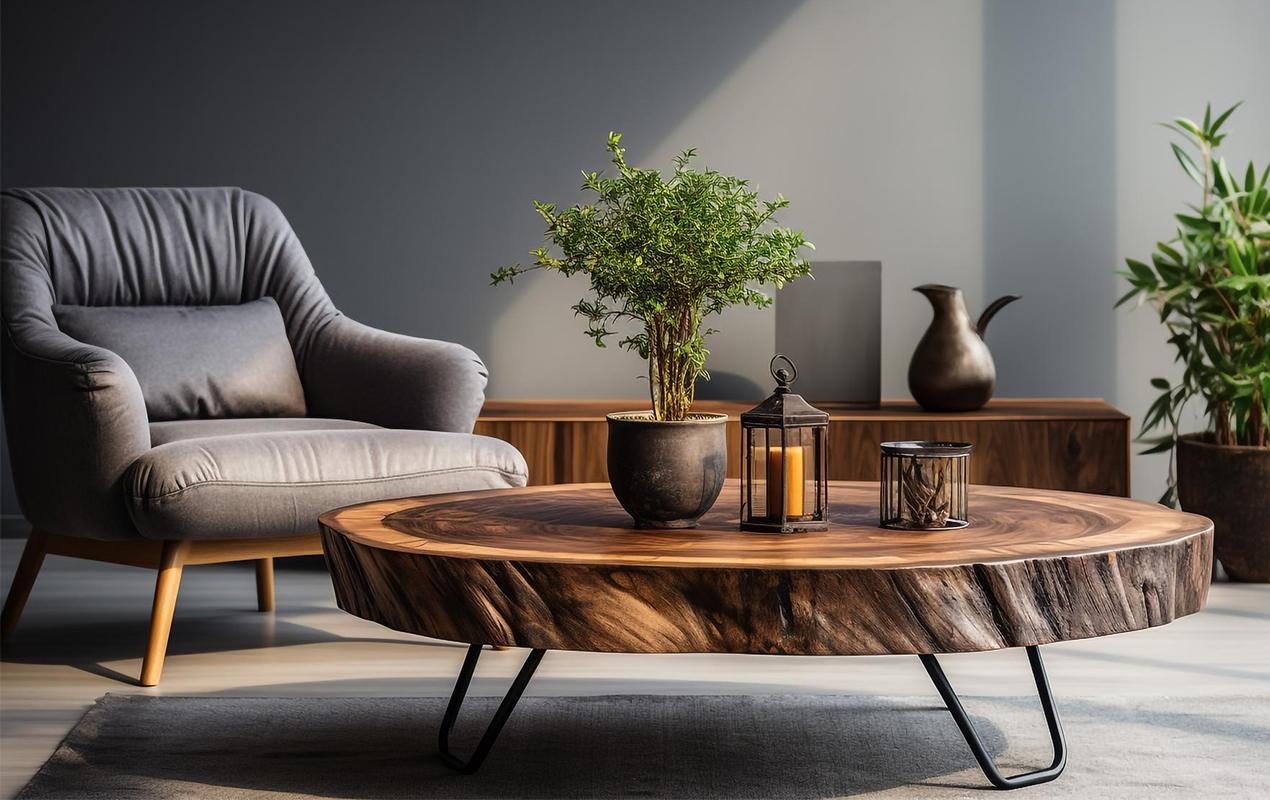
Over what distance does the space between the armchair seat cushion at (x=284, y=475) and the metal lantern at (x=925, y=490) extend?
1103mm

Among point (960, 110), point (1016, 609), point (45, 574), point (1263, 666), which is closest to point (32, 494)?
point (45, 574)

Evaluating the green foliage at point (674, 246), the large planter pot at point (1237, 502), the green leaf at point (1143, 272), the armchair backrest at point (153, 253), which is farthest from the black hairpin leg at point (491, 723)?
the green leaf at point (1143, 272)

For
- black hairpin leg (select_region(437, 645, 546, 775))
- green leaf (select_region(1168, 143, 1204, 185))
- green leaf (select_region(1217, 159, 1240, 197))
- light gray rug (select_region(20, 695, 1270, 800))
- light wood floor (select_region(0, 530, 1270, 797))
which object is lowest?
light wood floor (select_region(0, 530, 1270, 797))

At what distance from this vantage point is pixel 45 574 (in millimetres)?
3273

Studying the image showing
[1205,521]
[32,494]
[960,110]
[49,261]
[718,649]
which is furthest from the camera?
[960,110]

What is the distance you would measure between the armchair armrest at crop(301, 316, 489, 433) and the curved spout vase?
1203 millimetres

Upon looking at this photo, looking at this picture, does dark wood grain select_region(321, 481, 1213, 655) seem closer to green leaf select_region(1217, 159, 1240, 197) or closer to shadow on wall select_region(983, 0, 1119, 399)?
green leaf select_region(1217, 159, 1240, 197)

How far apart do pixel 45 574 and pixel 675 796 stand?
2.24 metres

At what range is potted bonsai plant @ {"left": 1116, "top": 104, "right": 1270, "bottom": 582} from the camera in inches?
122

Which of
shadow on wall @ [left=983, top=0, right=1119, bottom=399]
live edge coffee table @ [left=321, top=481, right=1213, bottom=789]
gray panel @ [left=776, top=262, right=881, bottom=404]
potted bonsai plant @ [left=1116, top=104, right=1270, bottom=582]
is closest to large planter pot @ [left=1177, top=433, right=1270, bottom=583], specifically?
potted bonsai plant @ [left=1116, top=104, right=1270, bottom=582]

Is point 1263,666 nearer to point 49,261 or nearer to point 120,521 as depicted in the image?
point 120,521

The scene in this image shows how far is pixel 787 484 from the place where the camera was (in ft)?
5.05

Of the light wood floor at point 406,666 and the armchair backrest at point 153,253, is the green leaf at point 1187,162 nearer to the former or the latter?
the light wood floor at point 406,666

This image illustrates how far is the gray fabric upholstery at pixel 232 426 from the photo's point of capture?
2.47 meters
